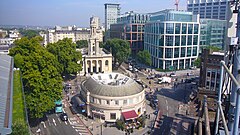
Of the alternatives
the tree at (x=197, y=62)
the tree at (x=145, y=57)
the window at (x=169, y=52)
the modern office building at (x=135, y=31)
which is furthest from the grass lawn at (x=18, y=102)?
the modern office building at (x=135, y=31)

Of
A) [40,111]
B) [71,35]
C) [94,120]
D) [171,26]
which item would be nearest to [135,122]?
[94,120]

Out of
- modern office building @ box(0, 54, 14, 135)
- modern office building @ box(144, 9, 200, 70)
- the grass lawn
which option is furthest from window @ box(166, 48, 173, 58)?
modern office building @ box(0, 54, 14, 135)

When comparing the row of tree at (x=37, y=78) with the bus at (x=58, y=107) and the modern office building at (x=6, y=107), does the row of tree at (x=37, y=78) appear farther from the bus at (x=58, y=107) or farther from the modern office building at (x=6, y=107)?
the modern office building at (x=6, y=107)

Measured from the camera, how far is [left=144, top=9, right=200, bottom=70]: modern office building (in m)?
61.5

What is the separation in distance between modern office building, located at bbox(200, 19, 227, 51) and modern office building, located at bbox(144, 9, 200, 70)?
8310 millimetres

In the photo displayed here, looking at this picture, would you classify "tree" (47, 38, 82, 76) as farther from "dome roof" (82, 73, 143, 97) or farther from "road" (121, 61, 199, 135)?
"dome roof" (82, 73, 143, 97)

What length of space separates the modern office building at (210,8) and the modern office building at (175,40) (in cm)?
5990

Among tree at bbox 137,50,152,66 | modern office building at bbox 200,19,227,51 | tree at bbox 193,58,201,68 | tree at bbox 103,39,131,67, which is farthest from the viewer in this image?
modern office building at bbox 200,19,227,51

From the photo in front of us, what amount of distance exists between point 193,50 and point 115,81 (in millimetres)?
37033

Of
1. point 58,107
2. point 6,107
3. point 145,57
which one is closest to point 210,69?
point 58,107

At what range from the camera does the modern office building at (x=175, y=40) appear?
61.5 meters

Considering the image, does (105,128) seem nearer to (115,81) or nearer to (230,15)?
(115,81)

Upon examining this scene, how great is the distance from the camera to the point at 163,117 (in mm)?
32344

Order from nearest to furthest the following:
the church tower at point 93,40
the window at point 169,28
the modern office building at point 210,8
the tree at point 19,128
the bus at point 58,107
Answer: the tree at point 19,128
the bus at point 58,107
the church tower at point 93,40
the window at point 169,28
the modern office building at point 210,8
